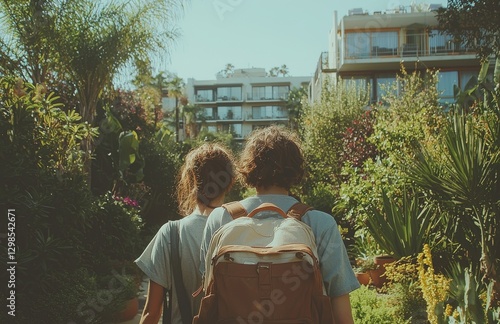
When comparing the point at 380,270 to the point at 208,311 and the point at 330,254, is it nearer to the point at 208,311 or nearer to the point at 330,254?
the point at 330,254

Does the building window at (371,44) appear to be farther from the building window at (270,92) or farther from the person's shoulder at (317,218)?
the building window at (270,92)

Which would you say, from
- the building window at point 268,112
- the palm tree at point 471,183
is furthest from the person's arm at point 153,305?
the building window at point 268,112

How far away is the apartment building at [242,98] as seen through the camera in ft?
294

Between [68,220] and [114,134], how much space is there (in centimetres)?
946

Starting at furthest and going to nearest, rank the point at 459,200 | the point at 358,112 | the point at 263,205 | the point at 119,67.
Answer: the point at 358,112, the point at 119,67, the point at 459,200, the point at 263,205

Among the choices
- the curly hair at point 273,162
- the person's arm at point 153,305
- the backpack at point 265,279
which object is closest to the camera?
the backpack at point 265,279

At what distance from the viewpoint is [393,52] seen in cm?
3675

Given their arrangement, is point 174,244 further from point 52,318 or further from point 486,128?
point 486,128

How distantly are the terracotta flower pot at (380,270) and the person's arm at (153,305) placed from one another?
646 centimetres

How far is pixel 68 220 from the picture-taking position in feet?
25.6

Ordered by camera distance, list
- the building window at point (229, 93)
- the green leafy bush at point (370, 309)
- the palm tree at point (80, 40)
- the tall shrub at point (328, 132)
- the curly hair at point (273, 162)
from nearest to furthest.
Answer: the curly hair at point (273, 162)
the green leafy bush at point (370, 309)
the palm tree at point (80, 40)
the tall shrub at point (328, 132)
the building window at point (229, 93)

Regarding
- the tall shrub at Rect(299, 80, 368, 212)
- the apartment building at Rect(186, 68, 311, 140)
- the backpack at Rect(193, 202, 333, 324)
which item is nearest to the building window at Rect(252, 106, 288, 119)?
the apartment building at Rect(186, 68, 311, 140)

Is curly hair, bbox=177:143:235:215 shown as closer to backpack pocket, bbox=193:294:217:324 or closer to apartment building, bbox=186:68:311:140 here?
backpack pocket, bbox=193:294:217:324

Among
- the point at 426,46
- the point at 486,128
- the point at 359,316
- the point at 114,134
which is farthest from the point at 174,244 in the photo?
the point at 426,46
